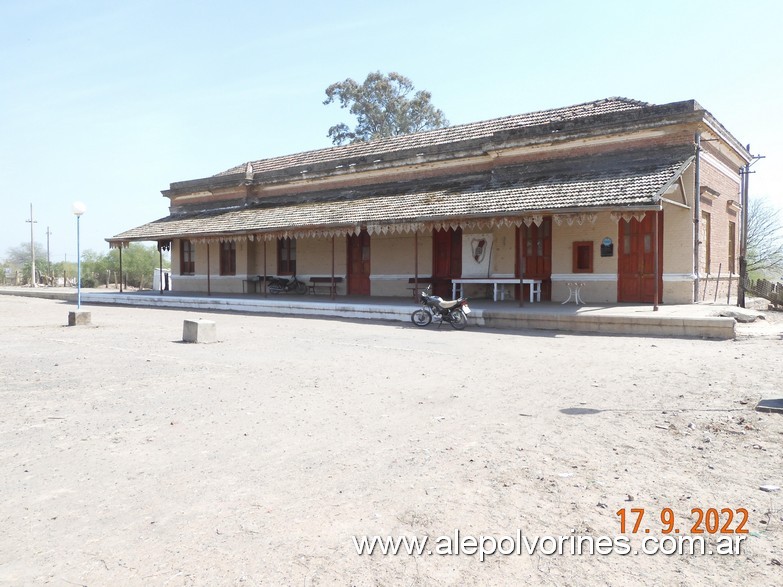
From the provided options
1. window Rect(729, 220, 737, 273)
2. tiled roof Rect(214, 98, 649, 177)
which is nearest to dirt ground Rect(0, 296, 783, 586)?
tiled roof Rect(214, 98, 649, 177)

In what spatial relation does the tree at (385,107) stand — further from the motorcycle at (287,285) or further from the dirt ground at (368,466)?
the dirt ground at (368,466)

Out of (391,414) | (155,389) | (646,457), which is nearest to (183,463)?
(391,414)

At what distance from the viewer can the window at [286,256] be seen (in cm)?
2242

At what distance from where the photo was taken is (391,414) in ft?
17.3

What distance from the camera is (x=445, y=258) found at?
18.2 metres

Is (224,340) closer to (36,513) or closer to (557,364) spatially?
(557,364)

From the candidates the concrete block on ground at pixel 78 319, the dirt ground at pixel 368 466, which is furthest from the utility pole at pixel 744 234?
the concrete block on ground at pixel 78 319

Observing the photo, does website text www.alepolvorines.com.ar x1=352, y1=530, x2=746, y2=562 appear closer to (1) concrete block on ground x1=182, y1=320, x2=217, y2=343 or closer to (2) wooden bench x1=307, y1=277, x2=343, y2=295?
(1) concrete block on ground x1=182, y1=320, x2=217, y2=343

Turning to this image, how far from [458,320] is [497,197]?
11.6 ft

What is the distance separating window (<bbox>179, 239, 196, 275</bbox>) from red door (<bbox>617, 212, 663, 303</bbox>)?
18.4m

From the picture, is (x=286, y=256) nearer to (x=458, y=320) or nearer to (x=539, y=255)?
(x=539, y=255)

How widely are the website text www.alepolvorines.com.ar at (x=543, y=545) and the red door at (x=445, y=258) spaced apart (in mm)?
14945

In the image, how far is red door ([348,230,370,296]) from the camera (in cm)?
2023

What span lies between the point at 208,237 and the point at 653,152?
48.4ft
